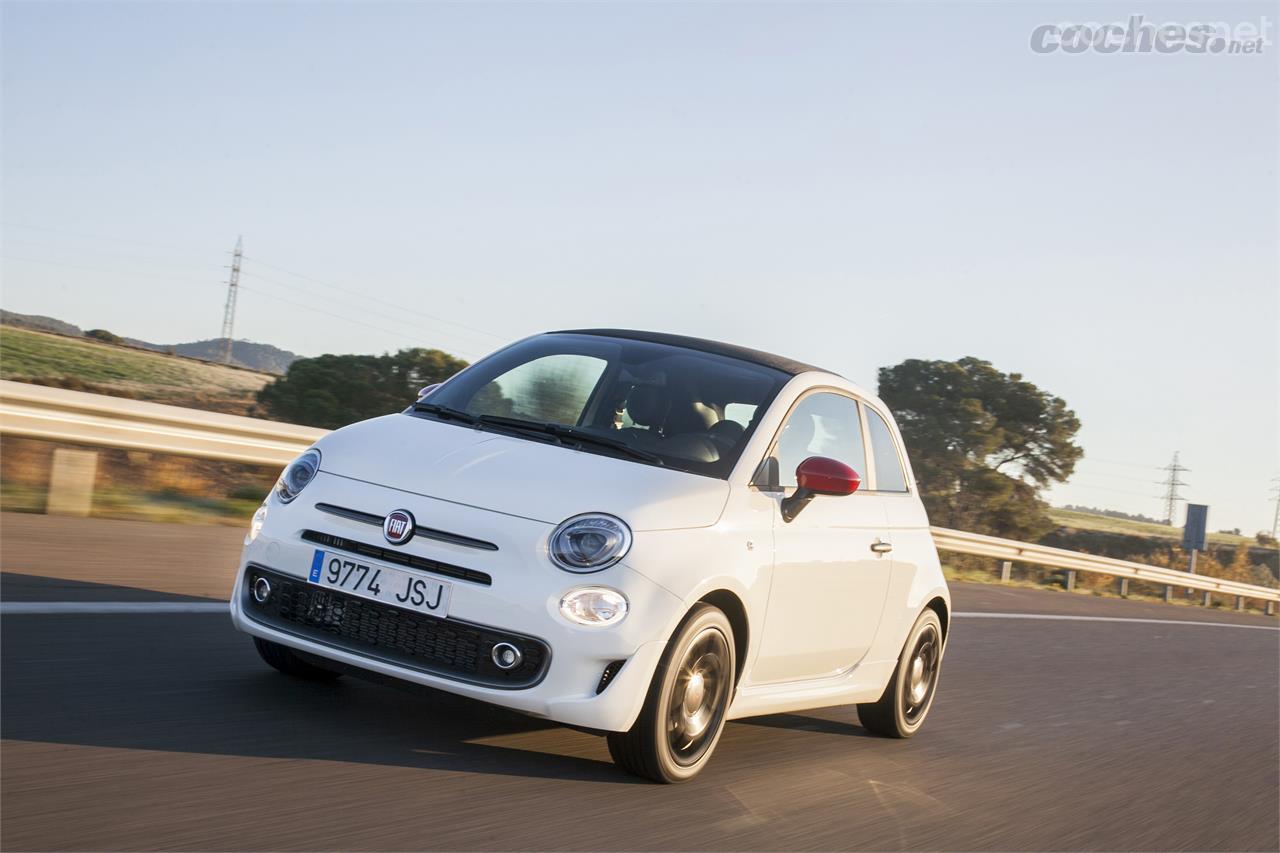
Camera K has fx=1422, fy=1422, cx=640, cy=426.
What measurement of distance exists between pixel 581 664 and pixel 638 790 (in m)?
0.62

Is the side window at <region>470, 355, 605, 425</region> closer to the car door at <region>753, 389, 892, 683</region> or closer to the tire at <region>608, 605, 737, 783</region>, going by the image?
the car door at <region>753, 389, 892, 683</region>

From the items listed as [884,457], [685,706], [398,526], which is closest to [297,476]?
[398,526]

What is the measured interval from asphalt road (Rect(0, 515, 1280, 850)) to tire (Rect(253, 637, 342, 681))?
0.23ft

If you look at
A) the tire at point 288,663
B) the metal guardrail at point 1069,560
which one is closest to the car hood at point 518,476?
the tire at point 288,663

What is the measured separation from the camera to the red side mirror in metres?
5.52

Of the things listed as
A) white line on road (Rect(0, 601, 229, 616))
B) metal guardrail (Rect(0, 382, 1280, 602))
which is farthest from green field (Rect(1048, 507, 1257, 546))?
white line on road (Rect(0, 601, 229, 616))

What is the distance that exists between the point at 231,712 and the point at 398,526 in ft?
3.10

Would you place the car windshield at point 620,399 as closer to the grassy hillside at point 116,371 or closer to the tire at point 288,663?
the tire at point 288,663

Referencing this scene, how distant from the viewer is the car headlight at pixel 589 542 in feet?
15.1

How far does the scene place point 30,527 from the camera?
28.3 ft

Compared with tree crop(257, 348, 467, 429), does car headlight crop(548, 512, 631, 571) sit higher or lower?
lower

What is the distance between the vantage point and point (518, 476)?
4.87 metres

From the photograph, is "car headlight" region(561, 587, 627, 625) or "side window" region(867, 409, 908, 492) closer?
"car headlight" region(561, 587, 627, 625)

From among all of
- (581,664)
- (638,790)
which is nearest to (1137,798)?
(638,790)
